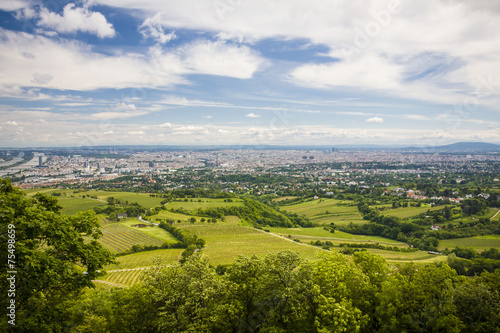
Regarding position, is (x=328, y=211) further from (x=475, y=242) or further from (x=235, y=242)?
(x=235, y=242)

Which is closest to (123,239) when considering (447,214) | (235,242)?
(235,242)

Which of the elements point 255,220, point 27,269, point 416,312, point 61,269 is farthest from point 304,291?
point 255,220

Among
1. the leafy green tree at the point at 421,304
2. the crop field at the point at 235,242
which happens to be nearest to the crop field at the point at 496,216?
the crop field at the point at 235,242

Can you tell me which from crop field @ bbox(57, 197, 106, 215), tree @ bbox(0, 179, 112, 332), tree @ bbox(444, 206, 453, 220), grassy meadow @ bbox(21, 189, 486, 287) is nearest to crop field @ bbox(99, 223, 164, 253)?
grassy meadow @ bbox(21, 189, 486, 287)

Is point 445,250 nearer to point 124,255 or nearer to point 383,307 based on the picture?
point 383,307

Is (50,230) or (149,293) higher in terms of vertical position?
(50,230)

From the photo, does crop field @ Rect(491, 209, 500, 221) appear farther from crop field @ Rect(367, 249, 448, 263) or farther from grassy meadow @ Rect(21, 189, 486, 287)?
crop field @ Rect(367, 249, 448, 263)
